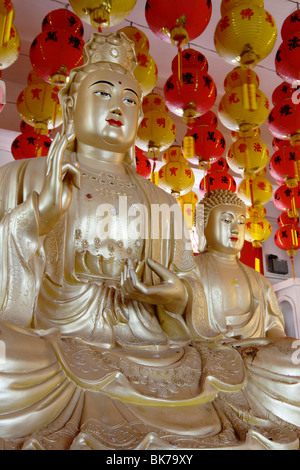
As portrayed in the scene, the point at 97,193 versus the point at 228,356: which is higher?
the point at 97,193

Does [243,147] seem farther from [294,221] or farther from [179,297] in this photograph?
[179,297]

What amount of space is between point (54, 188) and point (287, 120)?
10.1ft

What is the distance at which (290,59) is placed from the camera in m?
3.86

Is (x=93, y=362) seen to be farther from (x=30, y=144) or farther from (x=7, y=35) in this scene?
(x=30, y=144)

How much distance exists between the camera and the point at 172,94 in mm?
4078

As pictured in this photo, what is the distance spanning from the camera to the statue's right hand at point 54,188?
2.03 m

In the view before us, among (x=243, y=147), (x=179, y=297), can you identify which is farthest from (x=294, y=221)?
(x=179, y=297)

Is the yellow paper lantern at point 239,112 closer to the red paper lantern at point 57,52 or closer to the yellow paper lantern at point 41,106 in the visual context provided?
the red paper lantern at point 57,52

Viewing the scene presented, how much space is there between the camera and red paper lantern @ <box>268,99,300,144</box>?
4500mm

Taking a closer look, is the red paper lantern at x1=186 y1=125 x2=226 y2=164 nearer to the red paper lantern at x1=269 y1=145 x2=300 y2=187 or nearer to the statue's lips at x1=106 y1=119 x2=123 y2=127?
the red paper lantern at x1=269 y1=145 x2=300 y2=187

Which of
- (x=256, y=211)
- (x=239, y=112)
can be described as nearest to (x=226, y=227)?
(x=239, y=112)

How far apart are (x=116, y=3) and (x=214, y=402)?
249 cm

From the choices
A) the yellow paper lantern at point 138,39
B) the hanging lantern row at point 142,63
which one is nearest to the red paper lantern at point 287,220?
the hanging lantern row at point 142,63
